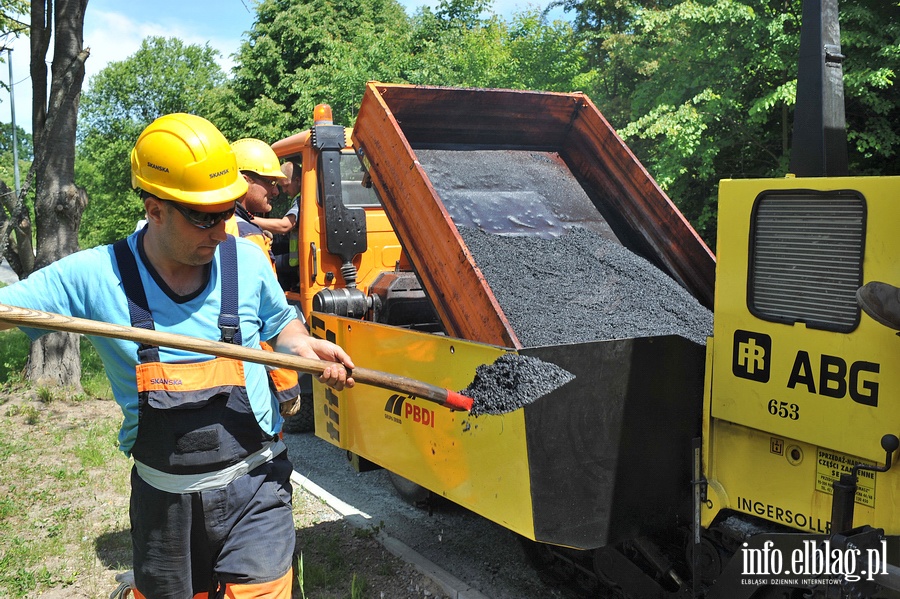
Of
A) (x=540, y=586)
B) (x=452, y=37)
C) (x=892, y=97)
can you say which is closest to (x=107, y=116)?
(x=452, y=37)

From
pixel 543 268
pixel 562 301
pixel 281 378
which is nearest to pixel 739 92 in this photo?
pixel 543 268

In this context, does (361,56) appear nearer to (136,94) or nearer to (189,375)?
(189,375)

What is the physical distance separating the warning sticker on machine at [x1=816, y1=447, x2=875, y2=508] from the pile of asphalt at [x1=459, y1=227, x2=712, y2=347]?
1.00 m

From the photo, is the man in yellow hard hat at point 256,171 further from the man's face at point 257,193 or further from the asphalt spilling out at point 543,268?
the asphalt spilling out at point 543,268

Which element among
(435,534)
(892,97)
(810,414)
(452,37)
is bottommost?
(435,534)

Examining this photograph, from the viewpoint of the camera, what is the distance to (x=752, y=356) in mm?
2850

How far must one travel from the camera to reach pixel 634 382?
10.2 ft

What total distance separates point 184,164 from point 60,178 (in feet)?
22.6

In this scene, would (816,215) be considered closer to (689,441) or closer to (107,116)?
(689,441)

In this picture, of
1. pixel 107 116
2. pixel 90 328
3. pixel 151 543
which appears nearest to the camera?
pixel 90 328

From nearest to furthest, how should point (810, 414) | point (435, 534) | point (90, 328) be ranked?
point (90, 328) → point (810, 414) → point (435, 534)

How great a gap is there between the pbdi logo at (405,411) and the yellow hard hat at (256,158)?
1.91 meters

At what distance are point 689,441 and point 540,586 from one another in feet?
4.62

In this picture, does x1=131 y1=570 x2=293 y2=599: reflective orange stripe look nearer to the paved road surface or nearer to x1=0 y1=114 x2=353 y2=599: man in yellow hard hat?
x1=0 y1=114 x2=353 y2=599: man in yellow hard hat
